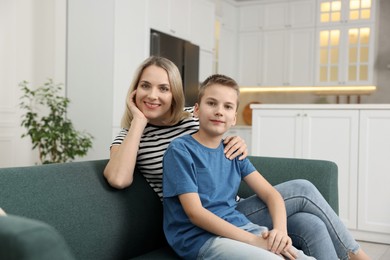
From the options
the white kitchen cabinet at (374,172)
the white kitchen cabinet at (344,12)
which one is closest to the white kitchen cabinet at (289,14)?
the white kitchen cabinet at (344,12)

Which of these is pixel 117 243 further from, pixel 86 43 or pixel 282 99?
pixel 282 99

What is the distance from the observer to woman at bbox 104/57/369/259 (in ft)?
5.45

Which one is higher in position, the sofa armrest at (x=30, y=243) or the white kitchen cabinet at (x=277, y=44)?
the white kitchen cabinet at (x=277, y=44)

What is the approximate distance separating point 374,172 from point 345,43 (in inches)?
126

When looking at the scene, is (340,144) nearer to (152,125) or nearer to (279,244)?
(152,125)

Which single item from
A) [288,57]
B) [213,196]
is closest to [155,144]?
[213,196]

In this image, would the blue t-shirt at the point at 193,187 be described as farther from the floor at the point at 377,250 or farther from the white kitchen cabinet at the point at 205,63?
the white kitchen cabinet at the point at 205,63

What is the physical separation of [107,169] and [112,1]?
2788 millimetres

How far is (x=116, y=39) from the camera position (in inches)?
164

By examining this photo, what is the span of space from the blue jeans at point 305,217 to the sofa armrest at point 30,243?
1215 mm

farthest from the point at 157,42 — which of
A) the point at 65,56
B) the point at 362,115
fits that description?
the point at 362,115

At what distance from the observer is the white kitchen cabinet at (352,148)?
11.0 feet

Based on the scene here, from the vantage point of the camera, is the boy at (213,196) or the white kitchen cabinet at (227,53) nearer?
the boy at (213,196)

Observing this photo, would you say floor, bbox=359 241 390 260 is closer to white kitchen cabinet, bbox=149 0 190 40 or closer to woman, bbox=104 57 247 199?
woman, bbox=104 57 247 199
